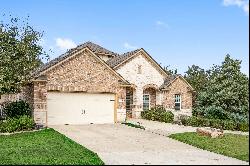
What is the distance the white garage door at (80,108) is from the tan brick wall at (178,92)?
7.97 meters

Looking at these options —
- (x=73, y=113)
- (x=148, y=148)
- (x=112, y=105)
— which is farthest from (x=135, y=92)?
(x=148, y=148)

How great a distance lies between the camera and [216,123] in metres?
26.9

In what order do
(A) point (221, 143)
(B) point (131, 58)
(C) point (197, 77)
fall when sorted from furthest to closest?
(C) point (197, 77), (B) point (131, 58), (A) point (221, 143)

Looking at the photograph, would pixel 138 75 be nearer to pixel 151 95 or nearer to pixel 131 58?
pixel 131 58

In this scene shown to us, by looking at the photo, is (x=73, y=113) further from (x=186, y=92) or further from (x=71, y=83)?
(x=186, y=92)

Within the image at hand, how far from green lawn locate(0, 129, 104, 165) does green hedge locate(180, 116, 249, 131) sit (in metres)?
10.5

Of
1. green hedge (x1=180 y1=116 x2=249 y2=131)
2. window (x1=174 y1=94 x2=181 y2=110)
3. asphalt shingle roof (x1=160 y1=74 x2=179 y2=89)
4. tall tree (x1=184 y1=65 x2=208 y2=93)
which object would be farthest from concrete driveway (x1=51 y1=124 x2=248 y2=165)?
tall tree (x1=184 y1=65 x2=208 y2=93)

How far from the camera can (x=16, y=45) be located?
24.5m

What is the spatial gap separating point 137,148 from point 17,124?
955 cm

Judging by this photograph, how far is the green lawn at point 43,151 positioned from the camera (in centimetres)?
1395

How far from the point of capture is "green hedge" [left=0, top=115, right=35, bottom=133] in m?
22.9

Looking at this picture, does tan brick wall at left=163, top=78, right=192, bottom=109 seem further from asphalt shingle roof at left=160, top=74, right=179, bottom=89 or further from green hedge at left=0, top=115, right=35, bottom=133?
green hedge at left=0, top=115, right=35, bottom=133

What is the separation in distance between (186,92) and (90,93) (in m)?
11.7

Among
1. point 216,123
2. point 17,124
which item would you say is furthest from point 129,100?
point 17,124
